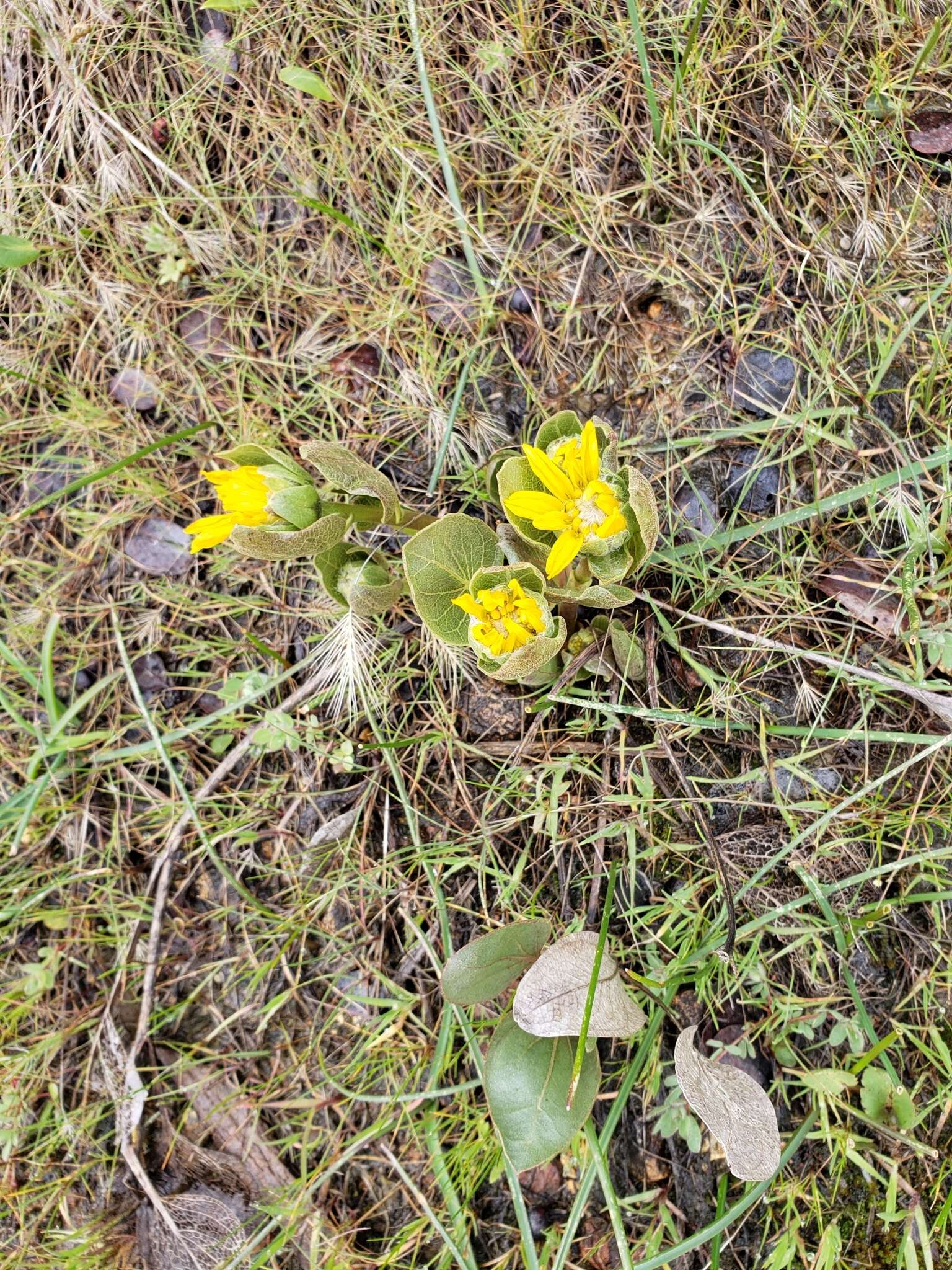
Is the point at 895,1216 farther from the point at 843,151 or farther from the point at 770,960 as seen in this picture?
the point at 843,151

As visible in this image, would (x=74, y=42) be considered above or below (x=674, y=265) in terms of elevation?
above

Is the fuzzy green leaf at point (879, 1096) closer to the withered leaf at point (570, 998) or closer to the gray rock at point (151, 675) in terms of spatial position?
the withered leaf at point (570, 998)

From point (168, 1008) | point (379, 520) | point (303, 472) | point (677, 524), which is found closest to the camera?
point (303, 472)

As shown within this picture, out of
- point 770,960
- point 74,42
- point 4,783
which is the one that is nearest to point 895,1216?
point 770,960

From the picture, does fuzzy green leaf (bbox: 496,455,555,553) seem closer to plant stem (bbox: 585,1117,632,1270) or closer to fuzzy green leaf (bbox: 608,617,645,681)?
fuzzy green leaf (bbox: 608,617,645,681)

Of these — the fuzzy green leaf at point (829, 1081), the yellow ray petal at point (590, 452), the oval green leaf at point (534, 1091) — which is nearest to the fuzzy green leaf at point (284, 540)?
the yellow ray petal at point (590, 452)

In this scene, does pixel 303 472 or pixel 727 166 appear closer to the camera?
pixel 303 472

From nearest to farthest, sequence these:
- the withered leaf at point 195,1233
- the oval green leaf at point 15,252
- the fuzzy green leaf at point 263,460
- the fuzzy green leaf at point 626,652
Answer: the fuzzy green leaf at point 263,460 < the fuzzy green leaf at point 626,652 < the withered leaf at point 195,1233 < the oval green leaf at point 15,252

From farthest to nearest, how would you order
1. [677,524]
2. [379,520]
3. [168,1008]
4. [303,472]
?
1. [168,1008]
2. [677,524]
3. [379,520]
4. [303,472]
